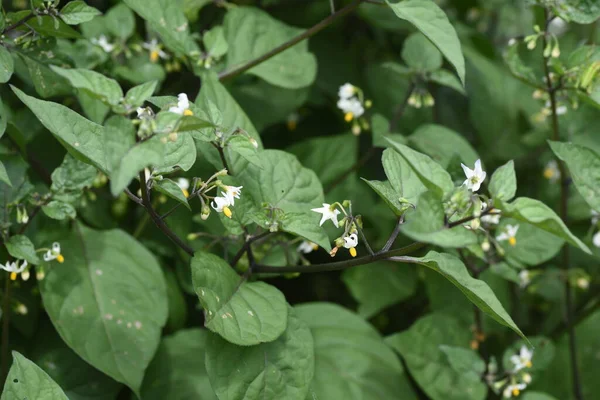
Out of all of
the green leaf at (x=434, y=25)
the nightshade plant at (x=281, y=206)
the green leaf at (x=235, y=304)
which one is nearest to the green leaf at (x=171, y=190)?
the nightshade plant at (x=281, y=206)

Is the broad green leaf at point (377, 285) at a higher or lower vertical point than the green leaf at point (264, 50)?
lower

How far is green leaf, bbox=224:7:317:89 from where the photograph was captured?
1.73 meters

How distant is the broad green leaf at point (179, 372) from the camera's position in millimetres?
1554

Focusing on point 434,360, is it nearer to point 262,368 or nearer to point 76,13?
point 262,368

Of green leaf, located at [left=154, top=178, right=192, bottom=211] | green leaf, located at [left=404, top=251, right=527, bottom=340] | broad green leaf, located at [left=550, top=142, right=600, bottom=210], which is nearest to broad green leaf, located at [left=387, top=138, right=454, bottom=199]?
green leaf, located at [left=404, top=251, right=527, bottom=340]

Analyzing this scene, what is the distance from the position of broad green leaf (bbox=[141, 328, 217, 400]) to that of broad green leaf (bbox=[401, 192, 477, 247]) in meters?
0.78

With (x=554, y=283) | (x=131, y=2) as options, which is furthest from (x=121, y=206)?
(x=554, y=283)

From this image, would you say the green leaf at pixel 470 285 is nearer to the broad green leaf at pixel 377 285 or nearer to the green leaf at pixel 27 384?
the green leaf at pixel 27 384

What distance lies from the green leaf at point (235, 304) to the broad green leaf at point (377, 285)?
0.70 meters

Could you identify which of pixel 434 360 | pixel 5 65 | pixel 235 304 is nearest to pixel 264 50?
pixel 5 65

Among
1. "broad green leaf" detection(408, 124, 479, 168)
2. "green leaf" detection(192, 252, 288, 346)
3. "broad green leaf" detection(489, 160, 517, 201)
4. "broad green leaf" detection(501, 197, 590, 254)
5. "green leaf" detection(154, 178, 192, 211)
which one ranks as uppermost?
"broad green leaf" detection(501, 197, 590, 254)

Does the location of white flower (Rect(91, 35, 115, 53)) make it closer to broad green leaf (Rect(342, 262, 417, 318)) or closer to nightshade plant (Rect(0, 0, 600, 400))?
nightshade plant (Rect(0, 0, 600, 400))

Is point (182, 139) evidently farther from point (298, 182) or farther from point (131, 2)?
point (131, 2)

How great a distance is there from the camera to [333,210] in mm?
1245
